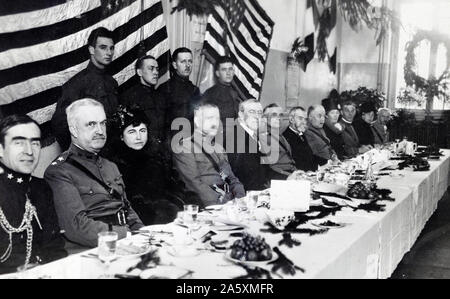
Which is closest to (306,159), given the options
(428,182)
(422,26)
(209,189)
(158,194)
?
(428,182)

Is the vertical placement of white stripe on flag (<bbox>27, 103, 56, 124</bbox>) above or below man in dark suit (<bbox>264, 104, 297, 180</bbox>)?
above

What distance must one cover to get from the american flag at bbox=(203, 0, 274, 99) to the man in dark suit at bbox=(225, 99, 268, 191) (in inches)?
54.8

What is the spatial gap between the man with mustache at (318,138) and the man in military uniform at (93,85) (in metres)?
2.72

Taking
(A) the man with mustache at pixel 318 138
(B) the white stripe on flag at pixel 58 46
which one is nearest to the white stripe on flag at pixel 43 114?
(B) the white stripe on flag at pixel 58 46

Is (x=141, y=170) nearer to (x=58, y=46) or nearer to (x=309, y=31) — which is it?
(x=58, y=46)

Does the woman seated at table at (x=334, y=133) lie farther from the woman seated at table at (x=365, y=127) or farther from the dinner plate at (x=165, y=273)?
the dinner plate at (x=165, y=273)

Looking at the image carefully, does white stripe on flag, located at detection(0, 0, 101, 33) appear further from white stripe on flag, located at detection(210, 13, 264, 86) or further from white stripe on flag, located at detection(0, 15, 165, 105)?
white stripe on flag, located at detection(210, 13, 264, 86)

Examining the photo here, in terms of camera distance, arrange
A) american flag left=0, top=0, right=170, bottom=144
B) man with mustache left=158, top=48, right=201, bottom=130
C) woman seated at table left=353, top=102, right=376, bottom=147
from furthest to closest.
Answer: woman seated at table left=353, top=102, right=376, bottom=147, man with mustache left=158, top=48, right=201, bottom=130, american flag left=0, top=0, right=170, bottom=144

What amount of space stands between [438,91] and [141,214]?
8358mm

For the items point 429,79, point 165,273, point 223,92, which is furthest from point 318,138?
point 429,79

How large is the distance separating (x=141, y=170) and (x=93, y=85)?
0.83 meters

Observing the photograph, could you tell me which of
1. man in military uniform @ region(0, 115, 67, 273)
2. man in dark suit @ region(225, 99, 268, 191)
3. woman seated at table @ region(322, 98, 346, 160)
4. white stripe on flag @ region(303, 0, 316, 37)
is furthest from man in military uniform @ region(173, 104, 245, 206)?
white stripe on flag @ region(303, 0, 316, 37)

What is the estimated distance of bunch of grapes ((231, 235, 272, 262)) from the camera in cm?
168
